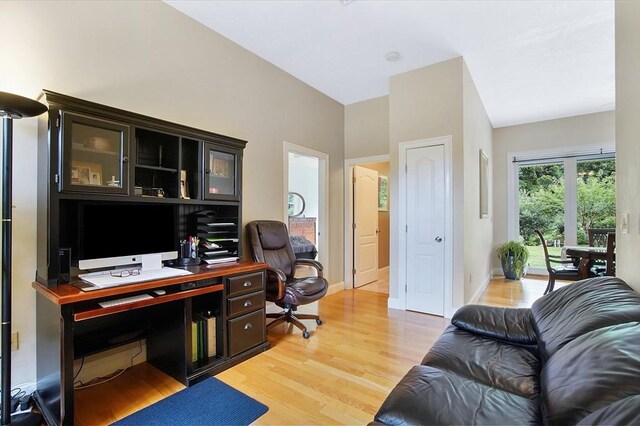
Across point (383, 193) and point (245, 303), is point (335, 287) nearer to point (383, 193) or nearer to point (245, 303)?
point (245, 303)

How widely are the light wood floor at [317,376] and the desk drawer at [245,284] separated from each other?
0.58 metres

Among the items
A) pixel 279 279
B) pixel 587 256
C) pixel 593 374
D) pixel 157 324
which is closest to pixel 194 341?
pixel 157 324

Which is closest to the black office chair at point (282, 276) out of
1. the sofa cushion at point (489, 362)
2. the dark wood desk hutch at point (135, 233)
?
the dark wood desk hutch at point (135, 233)

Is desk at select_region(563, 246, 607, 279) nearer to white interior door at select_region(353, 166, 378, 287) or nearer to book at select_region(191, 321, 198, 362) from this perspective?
white interior door at select_region(353, 166, 378, 287)

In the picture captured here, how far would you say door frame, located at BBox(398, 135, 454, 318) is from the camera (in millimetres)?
3617

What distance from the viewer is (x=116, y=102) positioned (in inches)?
94.0

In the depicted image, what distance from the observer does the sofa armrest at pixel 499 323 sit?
5.92ft

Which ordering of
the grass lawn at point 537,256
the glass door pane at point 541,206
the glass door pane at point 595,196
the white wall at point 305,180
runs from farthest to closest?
the white wall at point 305,180 < the grass lawn at point 537,256 < the glass door pane at point 541,206 < the glass door pane at point 595,196

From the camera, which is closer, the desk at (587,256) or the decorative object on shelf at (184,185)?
the decorative object on shelf at (184,185)

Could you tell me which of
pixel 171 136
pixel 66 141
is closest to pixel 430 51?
pixel 171 136

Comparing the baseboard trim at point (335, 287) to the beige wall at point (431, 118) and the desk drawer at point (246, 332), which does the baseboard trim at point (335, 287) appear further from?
the desk drawer at point (246, 332)

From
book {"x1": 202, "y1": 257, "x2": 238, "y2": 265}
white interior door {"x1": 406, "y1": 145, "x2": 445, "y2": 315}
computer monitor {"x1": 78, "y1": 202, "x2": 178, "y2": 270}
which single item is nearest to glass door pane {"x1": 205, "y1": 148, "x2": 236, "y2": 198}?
computer monitor {"x1": 78, "y1": 202, "x2": 178, "y2": 270}

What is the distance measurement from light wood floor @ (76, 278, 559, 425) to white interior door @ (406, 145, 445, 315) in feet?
1.13

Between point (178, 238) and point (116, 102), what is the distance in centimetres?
118
